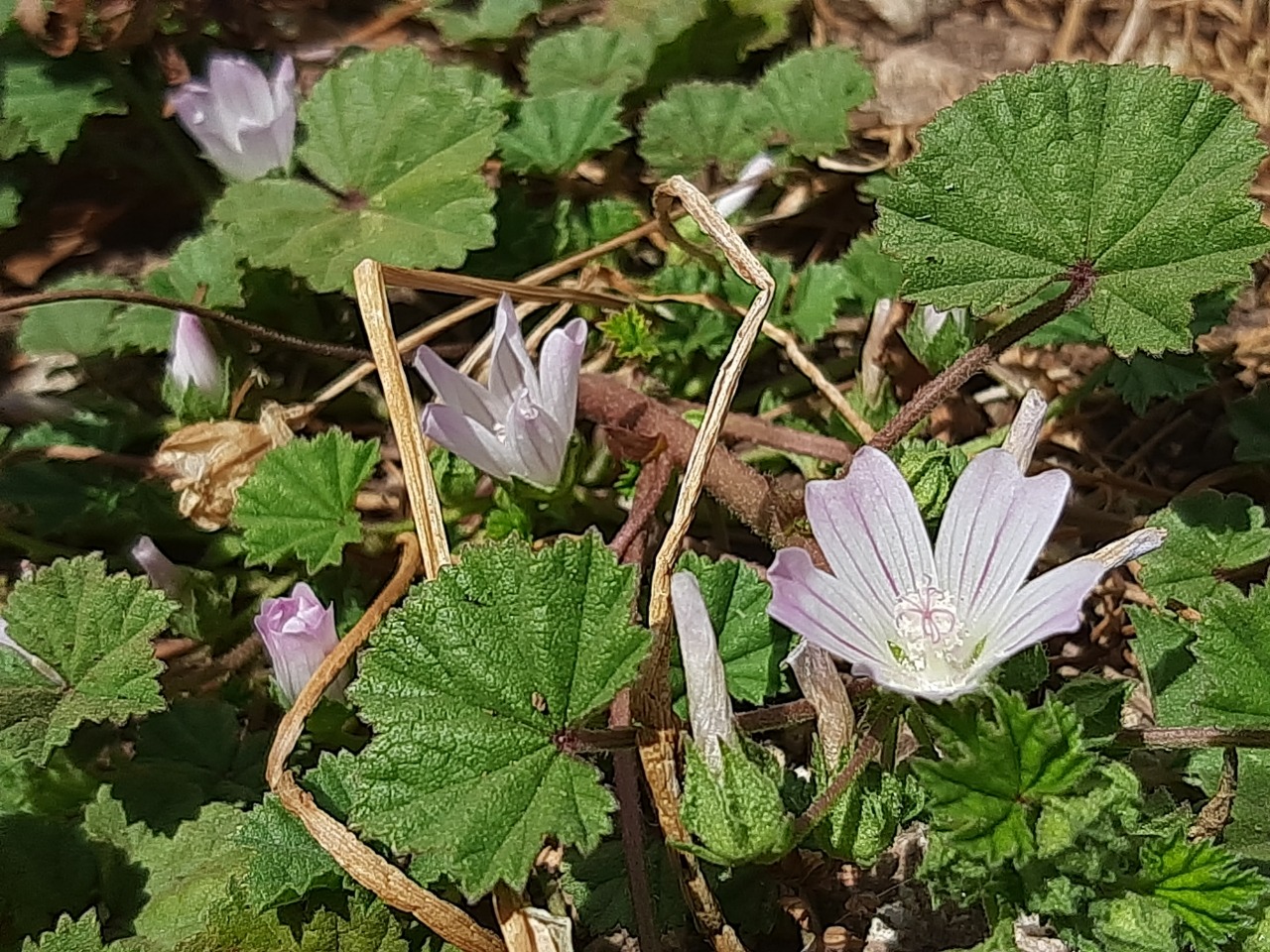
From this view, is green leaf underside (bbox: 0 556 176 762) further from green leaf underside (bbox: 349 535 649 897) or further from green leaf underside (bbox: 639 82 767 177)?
green leaf underside (bbox: 639 82 767 177)

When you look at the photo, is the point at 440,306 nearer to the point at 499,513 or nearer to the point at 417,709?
the point at 499,513

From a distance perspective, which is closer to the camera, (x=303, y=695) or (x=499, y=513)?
(x=303, y=695)

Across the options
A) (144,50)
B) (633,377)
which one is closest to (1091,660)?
(633,377)

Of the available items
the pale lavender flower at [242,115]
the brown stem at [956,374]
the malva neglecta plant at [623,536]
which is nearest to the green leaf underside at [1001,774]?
the malva neglecta plant at [623,536]

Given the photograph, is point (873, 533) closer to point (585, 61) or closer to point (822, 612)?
point (822, 612)

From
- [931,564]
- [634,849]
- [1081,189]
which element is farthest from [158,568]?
[1081,189]

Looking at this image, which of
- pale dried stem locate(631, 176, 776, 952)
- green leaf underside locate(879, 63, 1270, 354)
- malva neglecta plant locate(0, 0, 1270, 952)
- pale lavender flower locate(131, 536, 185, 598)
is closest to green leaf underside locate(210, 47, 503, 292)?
malva neglecta plant locate(0, 0, 1270, 952)

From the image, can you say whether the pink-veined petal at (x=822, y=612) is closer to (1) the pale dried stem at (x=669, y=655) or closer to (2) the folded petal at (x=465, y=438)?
(1) the pale dried stem at (x=669, y=655)
